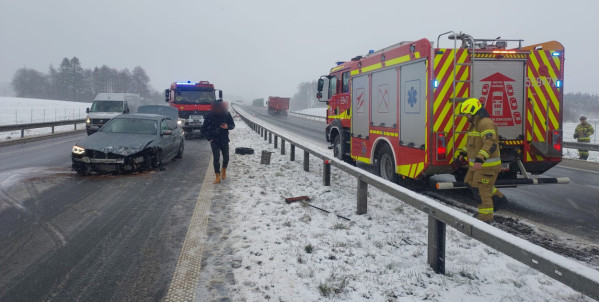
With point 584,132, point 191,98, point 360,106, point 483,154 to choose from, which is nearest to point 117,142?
point 360,106

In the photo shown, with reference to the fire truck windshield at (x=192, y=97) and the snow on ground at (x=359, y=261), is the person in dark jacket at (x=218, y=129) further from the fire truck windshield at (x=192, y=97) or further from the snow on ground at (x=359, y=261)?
the fire truck windshield at (x=192, y=97)

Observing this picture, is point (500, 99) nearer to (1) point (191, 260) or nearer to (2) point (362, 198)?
(2) point (362, 198)

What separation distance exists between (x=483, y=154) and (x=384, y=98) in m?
3.00

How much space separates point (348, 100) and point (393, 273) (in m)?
7.14

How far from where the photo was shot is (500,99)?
22.7 feet

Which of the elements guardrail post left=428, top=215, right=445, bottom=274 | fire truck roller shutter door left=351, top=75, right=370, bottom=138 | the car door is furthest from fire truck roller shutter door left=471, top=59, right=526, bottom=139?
the car door

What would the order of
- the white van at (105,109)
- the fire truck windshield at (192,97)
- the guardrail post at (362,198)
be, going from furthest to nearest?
the fire truck windshield at (192,97) → the white van at (105,109) → the guardrail post at (362,198)

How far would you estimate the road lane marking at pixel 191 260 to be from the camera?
11.3 feet

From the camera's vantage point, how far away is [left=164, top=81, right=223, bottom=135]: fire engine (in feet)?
68.5

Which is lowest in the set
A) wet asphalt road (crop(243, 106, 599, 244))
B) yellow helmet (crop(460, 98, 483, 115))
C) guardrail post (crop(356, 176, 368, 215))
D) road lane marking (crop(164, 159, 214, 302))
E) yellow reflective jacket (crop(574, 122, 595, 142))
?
road lane marking (crop(164, 159, 214, 302))

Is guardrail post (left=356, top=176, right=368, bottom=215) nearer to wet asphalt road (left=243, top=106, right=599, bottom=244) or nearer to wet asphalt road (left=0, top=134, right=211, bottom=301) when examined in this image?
wet asphalt road (left=243, top=106, right=599, bottom=244)

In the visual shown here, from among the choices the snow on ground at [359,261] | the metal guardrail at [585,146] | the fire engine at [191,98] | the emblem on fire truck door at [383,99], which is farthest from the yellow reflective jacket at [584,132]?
the fire engine at [191,98]

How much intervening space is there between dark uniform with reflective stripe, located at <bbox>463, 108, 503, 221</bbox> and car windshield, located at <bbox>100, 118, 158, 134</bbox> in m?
7.90

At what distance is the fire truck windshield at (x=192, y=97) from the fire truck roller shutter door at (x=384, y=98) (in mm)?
13779
